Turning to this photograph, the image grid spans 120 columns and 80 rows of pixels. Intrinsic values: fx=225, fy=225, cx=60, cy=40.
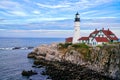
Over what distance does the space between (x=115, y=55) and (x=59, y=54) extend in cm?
2545

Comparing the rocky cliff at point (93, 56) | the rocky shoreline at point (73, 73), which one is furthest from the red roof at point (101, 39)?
the rocky shoreline at point (73, 73)

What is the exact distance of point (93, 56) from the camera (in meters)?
56.2

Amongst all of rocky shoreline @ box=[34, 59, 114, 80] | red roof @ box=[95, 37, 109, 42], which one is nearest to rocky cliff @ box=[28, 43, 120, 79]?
rocky shoreline @ box=[34, 59, 114, 80]

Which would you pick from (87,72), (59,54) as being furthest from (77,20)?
(87,72)

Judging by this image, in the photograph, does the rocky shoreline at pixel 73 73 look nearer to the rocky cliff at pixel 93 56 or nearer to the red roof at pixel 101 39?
the rocky cliff at pixel 93 56

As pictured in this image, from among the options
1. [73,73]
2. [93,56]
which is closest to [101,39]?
[93,56]

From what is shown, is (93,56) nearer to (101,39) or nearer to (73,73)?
(73,73)

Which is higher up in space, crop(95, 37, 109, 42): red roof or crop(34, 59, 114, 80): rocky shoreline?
crop(95, 37, 109, 42): red roof

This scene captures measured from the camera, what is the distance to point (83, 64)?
190ft

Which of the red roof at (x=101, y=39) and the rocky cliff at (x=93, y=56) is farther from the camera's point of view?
the red roof at (x=101, y=39)

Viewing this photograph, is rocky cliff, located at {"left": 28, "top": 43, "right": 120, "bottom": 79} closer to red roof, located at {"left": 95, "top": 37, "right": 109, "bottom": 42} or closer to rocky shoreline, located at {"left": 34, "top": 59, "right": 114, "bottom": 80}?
rocky shoreline, located at {"left": 34, "top": 59, "right": 114, "bottom": 80}

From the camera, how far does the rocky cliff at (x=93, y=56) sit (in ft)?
154

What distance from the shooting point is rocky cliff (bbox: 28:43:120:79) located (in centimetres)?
4694

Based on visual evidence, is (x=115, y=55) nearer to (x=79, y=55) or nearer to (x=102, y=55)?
(x=102, y=55)
